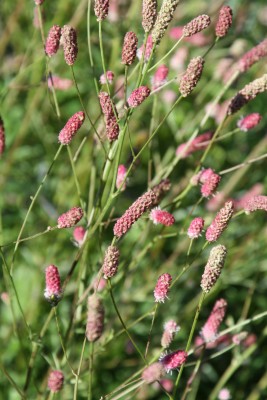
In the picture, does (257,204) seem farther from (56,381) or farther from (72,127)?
(56,381)

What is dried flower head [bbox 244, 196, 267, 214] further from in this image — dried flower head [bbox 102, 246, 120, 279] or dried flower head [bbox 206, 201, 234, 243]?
dried flower head [bbox 102, 246, 120, 279]

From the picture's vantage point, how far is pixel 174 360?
1090 mm

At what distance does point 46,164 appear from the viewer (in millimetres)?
2371

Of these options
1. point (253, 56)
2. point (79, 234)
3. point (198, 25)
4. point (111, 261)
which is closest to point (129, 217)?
point (111, 261)

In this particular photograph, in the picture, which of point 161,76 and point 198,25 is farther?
point 161,76

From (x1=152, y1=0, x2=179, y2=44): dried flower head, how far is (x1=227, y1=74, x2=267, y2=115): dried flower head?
0.28 m

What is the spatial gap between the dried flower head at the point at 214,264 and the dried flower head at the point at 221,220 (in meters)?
0.08

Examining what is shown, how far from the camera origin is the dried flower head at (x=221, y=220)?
1113 mm

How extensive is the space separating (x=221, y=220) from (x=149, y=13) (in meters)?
0.42

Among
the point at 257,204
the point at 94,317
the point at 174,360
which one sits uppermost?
the point at 94,317

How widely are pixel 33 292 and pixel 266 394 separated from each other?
0.89 metres

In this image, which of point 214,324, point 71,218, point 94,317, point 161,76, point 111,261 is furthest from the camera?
point 161,76

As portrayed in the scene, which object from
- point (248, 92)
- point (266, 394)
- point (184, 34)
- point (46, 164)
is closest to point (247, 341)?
point (266, 394)

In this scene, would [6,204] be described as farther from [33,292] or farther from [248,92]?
[248,92]
